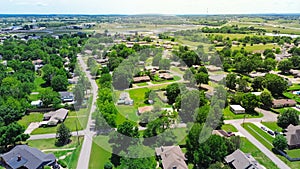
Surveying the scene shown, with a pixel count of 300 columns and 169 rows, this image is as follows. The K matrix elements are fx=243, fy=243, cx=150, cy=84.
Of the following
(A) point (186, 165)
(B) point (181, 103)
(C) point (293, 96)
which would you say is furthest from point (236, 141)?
(C) point (293, 96)

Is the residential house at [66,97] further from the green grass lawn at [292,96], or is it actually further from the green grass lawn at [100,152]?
the green grass lawn at [292,96]

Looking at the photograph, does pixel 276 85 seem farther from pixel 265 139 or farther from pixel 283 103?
pixel 265 139

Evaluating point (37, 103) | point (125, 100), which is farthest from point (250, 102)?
point (37, 103)

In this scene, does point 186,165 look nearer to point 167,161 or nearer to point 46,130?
point 167,161

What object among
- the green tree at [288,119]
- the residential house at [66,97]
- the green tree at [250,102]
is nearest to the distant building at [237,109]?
the green tree at [250,102]

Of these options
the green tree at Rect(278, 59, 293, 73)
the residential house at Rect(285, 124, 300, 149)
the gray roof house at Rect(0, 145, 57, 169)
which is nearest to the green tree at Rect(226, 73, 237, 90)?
the residential house at Rect(285, 124, 300, 149)

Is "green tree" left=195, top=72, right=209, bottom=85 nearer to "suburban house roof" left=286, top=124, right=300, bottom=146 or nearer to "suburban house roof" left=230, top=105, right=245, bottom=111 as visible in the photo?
"suburban house roof" left=230, top=105, right=245, bottom=111
